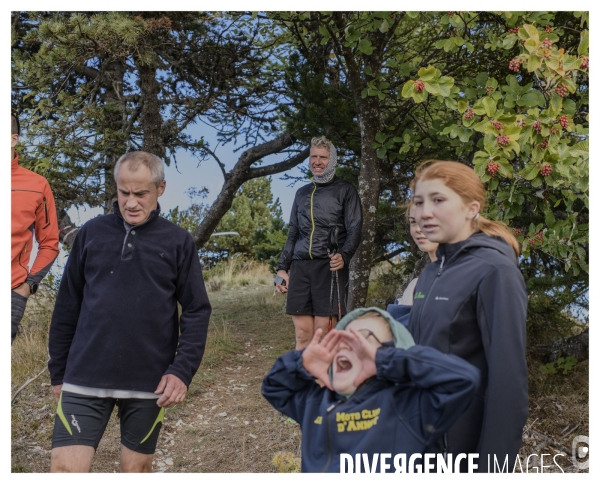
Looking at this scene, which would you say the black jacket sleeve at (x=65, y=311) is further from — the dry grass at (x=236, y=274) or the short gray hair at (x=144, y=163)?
the dry grass at (x=236, y=274)

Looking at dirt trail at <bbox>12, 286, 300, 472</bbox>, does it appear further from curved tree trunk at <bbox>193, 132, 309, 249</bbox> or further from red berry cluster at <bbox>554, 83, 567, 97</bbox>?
red berry cluster at <bbox>554, 83, 567, 97</bbox>

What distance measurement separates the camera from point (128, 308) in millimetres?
2744

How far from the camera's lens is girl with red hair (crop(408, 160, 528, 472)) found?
210cm

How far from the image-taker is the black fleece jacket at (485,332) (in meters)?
2.10

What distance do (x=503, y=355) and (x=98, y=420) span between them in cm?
180

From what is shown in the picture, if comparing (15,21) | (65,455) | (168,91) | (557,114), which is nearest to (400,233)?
(557,114)

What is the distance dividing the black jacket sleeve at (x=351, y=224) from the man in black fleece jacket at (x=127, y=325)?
2371 mm

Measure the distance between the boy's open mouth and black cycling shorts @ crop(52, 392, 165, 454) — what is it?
3.78ft

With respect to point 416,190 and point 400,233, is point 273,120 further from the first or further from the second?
point 416,190

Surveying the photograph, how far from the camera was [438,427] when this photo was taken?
1.90 meters

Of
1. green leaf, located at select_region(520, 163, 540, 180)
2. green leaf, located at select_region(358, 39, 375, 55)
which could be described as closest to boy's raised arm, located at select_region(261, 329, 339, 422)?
green leaf, located at select_region(520, 163, 540, 180)

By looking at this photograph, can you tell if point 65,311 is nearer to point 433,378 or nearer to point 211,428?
point 433,378

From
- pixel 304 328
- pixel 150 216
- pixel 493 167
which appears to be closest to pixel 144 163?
pixel 150 216

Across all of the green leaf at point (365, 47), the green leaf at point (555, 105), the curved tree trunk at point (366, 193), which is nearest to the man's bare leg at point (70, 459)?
the green leaf at point (555, 105)
